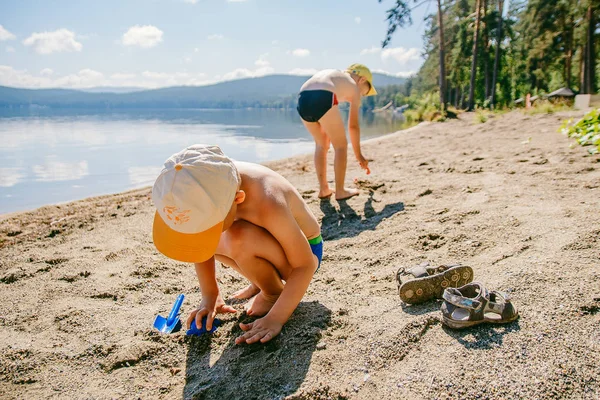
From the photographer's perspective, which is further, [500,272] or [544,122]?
[544,122]

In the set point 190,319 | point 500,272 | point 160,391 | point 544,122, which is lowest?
point 160,391

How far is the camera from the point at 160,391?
1.61m

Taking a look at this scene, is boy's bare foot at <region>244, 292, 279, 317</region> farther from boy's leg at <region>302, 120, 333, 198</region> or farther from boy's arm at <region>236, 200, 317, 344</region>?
boy's leg at <region>302, 120, 333, 198</region>

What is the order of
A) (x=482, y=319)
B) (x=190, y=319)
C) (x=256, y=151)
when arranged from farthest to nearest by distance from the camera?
→ (x=256, y=151) → (x=190, y=319) → (x=482, y=319)

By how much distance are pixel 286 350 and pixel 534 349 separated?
0.90 metres

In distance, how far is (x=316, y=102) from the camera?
395 cm

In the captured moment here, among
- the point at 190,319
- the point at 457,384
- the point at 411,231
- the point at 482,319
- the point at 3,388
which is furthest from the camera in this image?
the point at 411,231

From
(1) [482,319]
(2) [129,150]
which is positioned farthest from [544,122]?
(2) [129,150]

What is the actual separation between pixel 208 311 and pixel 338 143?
8.32ft

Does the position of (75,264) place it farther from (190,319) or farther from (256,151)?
(256,151)

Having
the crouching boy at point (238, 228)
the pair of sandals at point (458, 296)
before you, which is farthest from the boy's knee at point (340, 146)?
the pair of sandals at point (458, 296)

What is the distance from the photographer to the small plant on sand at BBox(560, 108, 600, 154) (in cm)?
414

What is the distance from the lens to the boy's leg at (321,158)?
13.5ft

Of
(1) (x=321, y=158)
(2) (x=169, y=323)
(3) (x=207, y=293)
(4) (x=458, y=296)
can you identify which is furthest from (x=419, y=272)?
(1) (x=321, y=158)
